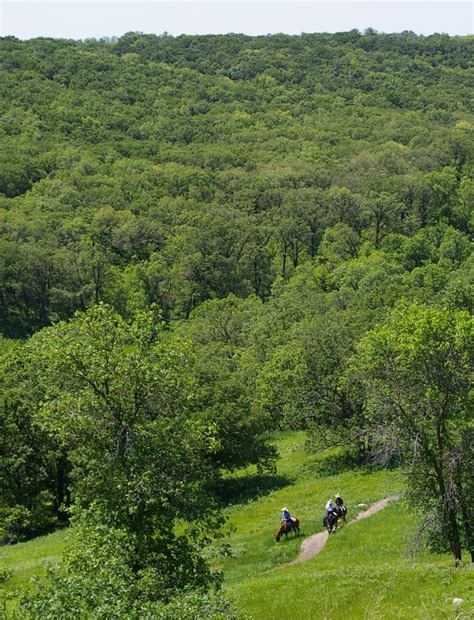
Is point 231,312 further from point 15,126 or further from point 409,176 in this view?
point 15,126

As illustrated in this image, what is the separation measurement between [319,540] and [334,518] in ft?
4.39

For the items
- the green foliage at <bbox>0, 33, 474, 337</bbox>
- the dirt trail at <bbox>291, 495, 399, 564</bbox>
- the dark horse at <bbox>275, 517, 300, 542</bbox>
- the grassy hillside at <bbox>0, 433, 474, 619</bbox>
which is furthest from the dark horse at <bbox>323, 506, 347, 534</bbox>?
the green foliage at <bbox>0, 33, 474, 337</bbox>

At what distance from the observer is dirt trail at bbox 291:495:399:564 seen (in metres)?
32.0

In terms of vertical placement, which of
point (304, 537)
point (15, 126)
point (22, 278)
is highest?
point (15, 126)

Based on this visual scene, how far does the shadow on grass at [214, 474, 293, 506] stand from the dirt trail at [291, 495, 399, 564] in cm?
988

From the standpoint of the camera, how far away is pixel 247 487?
4672 centimetres

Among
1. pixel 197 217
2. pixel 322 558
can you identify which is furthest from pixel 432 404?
pixel 197 217

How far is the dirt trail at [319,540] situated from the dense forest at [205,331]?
311 cm

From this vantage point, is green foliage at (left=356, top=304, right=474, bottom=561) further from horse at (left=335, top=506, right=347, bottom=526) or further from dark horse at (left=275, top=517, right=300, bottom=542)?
dark horse at (left=275, top=517, right=300, bottom=542)

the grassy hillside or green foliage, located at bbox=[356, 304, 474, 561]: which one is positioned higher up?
green foliage, located at bbox=[356, 304, 474, 561]

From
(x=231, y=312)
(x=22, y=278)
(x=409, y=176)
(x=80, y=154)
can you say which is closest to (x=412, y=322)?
(x=231, y=312)

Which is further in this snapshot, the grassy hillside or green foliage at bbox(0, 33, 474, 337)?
green foliage at bbox(0, 33, 474, 337)

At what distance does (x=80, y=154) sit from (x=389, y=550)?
162886mm

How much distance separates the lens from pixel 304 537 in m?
34.4
